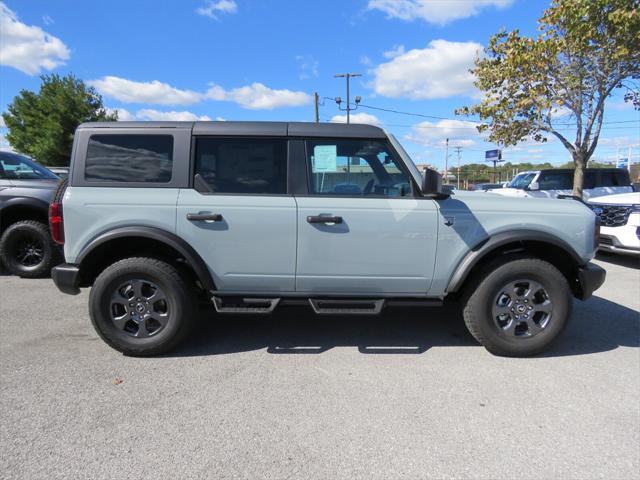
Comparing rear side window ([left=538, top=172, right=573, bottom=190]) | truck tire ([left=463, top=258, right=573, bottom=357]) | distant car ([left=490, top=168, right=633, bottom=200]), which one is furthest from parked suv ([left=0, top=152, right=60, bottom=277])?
rear side window ([left=538, top=172, right=573, bottom=190])

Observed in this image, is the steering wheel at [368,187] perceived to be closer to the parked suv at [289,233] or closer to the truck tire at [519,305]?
the parked suv at [289,233]

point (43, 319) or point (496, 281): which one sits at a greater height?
point (496, 281)

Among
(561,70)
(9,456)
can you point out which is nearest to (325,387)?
(9,456)

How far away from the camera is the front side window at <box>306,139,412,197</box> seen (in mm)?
3369

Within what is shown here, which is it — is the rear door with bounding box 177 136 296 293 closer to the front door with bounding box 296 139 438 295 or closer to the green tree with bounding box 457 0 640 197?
the front door with bounding box 296 139 438 295

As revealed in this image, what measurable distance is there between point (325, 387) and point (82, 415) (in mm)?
1579

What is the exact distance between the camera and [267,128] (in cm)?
338

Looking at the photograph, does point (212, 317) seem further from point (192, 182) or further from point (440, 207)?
point (440, 207)

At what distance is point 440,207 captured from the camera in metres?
3.31

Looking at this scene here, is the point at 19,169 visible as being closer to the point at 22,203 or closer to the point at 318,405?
the point at 22,203

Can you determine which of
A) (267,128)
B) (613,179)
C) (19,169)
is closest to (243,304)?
(267,128)

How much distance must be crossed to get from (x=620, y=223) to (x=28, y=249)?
936 centimetres

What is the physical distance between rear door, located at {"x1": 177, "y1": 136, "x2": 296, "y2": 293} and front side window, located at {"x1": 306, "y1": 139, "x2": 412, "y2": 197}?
272mm

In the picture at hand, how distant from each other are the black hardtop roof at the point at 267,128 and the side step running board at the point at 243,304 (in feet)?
4.51
